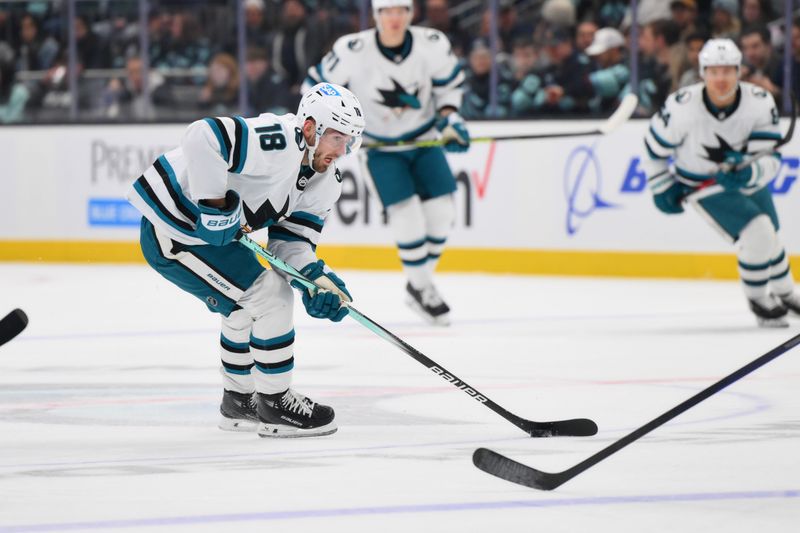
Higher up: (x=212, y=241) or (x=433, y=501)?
(x=212, y=241)

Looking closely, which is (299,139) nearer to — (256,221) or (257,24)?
(256,221)

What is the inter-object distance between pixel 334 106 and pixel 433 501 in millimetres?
1116

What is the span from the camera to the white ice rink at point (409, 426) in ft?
9.68

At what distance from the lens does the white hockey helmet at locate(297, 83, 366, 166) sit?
3750 millimetres

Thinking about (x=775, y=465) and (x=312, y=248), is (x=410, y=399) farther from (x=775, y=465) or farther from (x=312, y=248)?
(x=775, y=465)

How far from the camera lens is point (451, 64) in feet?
22.7

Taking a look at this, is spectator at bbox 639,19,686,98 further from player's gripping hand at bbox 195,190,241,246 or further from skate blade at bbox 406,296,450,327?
player's gripping hand at bbox 195,190,241,246

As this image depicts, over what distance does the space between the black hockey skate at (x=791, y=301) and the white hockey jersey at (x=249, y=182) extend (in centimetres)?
307

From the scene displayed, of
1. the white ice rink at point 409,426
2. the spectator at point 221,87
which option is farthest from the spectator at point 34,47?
the white ice rink at point 409,426

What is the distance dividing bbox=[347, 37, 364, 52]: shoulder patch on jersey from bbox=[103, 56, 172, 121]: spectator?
318cm

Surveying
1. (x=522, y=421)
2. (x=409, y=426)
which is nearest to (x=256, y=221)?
(x=409, y=426)

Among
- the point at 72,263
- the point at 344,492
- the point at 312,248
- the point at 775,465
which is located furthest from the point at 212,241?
the point at 72,263

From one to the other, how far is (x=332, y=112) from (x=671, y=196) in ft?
10.3

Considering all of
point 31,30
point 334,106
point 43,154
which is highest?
point 334,106
